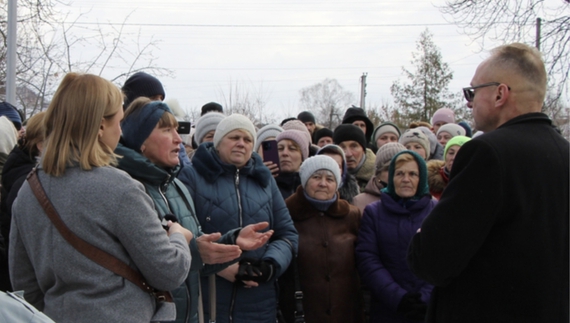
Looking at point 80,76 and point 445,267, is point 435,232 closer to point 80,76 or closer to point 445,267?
point 445,267

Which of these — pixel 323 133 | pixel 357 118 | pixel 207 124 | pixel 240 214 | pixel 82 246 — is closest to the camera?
pixel 82 246

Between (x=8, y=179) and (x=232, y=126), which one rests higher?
(x=232, y=126)

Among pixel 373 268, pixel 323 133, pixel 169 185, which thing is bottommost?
pixel 373 268

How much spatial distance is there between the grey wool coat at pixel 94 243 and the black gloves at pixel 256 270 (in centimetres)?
135

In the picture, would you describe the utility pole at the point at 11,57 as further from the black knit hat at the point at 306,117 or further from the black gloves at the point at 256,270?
the black gloves at the point at 256,270

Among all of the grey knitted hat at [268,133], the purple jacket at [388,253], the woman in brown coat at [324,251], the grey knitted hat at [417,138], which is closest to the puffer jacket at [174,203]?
the woman in brown coat at [324,251]

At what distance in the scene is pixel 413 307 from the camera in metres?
3.70

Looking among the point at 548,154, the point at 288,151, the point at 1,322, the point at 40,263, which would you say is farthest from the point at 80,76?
the point at 288,151

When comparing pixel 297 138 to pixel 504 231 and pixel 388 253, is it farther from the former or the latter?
pixel 504 231

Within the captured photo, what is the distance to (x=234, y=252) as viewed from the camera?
2.78 m

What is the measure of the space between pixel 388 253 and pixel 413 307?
438 millimetres

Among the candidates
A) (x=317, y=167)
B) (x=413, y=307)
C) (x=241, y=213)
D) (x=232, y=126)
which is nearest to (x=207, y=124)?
(x=232, y=126)

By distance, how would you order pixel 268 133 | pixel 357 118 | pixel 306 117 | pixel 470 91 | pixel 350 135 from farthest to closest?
pixel 306 117 → pixel 357 118 → pixel 350 135 → pixel 268 133 → pixel 470 91

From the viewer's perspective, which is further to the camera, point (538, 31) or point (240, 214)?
point (538, 31)
